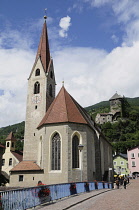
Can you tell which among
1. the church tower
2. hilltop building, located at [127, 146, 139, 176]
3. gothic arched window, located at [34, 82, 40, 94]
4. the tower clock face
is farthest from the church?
hilltop building, located at [127, 146, 139, 176]

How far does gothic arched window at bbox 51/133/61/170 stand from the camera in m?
20.7

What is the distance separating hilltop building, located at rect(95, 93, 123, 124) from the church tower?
240ft

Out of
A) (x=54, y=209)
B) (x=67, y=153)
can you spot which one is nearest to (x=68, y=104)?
(x=67, y=153)

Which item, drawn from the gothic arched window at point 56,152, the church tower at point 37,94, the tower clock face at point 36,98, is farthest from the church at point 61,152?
the tower clock face at point 36,98

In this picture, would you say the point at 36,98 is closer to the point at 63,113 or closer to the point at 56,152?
the point at 63,113

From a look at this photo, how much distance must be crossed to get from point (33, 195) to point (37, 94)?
2166 centimetres

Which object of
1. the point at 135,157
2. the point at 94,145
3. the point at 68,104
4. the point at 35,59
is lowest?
the point at 135,157

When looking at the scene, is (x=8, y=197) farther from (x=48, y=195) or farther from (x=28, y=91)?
(x=28, y=91)

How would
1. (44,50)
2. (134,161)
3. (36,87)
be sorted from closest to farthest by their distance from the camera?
(36,87) < (44,50) < (134,161)

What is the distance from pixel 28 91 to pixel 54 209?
79.2 ft

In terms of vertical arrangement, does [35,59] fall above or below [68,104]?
above

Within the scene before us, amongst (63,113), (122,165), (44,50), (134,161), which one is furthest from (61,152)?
(122,165)

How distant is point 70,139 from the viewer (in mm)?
21031

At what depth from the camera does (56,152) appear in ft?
69.1
